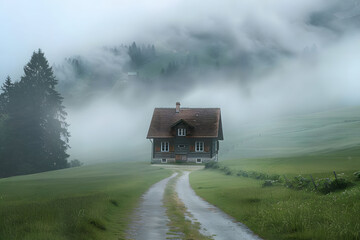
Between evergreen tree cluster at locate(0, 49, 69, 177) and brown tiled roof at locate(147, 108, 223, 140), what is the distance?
21.8m

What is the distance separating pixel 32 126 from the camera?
261 ft

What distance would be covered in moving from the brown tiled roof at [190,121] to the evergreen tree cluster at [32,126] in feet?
71.5

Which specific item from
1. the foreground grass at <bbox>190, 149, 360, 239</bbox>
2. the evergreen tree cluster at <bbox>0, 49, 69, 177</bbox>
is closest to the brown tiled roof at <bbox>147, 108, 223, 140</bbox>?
the evergreen tree cluster at <bbox>0, 49, 69, 177</bbox>

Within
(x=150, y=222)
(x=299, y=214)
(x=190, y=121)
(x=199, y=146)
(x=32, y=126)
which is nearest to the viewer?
(x=299, y=214)

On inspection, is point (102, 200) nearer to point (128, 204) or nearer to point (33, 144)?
point (128, 204)

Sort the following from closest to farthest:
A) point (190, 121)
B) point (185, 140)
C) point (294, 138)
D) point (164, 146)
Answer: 1. point (185, 140)
2. point (164, 146)
3. point (190, 121)
4. point (294, 138)

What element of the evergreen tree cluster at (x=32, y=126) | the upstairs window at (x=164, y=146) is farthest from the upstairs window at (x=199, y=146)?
the evergreen tree cluster at (x=32, y=126)

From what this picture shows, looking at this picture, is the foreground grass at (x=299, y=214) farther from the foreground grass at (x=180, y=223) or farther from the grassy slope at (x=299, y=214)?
the foreground grass at (x=180, y=223)

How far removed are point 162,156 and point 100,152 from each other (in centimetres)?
8194

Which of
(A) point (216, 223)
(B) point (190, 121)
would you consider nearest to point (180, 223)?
(A) point (216, 223)

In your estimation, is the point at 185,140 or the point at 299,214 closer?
the point at 299,214

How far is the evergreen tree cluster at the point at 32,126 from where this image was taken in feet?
250

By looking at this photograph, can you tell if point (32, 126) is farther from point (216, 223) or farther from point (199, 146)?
point (216, 223)

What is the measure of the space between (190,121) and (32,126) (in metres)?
35.8
